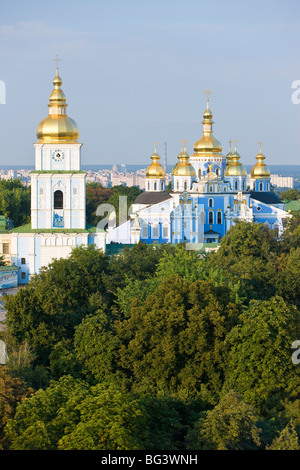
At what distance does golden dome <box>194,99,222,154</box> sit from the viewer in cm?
5738

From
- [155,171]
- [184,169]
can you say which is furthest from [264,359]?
[155,171]

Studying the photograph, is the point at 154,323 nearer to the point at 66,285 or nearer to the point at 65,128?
the point at 66,285

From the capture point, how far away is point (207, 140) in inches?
2267

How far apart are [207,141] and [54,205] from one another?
64.3ft

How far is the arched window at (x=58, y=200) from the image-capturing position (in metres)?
39.5

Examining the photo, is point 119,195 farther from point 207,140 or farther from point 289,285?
point 289,285

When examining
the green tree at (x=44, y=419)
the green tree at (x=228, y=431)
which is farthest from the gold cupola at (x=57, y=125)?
the green tree at (x=228, y=431)

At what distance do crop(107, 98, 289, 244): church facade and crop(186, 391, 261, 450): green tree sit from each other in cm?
2931

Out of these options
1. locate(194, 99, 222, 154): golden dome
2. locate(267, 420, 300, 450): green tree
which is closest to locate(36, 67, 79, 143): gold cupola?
locate(194, 99, 222, 154): golden dome

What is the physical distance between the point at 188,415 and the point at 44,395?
292cm

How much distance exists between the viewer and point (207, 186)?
177 feet

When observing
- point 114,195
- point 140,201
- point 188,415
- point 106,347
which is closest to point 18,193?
point 140,201

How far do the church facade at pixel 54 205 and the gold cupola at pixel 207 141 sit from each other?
18.7m

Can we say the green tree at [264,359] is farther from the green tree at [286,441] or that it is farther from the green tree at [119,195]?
the green tree at [119,195]
